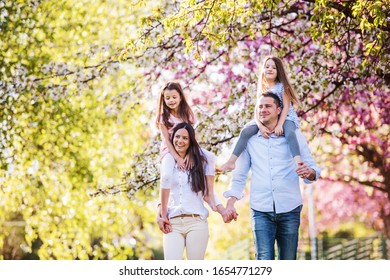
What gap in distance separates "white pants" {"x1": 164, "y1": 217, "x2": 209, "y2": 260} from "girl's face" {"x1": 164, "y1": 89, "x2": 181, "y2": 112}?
1022mm

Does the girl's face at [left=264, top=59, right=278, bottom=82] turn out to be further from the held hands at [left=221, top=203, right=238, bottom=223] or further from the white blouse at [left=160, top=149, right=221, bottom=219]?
the held hands at [left=221, top=203, right=238, bottom=223]

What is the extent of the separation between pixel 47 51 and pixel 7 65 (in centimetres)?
125

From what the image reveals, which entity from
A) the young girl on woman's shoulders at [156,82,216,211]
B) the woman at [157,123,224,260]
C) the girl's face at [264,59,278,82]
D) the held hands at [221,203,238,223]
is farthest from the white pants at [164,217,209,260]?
the girl's face at [264,59,278,82]

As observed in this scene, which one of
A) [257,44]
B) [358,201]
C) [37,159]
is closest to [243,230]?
[358,201]

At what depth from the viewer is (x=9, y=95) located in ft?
37.2

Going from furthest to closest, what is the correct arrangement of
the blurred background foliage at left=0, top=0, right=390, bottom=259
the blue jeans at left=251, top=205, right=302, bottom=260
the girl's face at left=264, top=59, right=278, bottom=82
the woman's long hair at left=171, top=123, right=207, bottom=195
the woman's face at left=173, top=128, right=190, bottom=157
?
the blurred background foliage at left=0, top=0, right=390, bottom=259
the girl's face at left=264, top=59, right=278, bottom=82
the woman's face at left=173, top=128, right=190, bottom=157
the woman's long hair at left=171, top=123, right=207, bottom=195
the blue jeans at left=251, top=205, right=302, bottom=260

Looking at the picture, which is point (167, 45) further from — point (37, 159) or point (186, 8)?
point (37, 159)

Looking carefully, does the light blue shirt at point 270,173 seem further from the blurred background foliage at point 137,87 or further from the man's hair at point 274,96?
the blurred background foliage at point 137,87

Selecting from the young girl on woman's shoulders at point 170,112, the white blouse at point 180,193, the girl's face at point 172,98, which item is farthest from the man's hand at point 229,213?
the girl's face at point 172,98

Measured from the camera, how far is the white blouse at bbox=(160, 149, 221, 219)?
20.7ft

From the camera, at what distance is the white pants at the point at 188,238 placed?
6.29 metres

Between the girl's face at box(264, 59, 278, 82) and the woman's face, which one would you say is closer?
the woman's face

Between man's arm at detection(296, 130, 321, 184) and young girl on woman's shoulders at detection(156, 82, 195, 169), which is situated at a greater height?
young girl on woman's shoulders at detection(156, 82, 195, 169)
